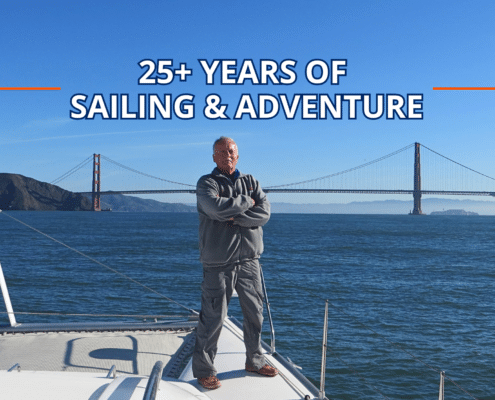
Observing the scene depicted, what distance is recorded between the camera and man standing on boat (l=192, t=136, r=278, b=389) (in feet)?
9.16

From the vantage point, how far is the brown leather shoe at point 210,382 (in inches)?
110

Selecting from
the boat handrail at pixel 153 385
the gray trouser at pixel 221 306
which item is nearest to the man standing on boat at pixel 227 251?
the gray trouser at pixel 221 306

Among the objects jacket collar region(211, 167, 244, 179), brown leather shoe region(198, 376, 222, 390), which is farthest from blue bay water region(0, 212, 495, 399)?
jacket collar region(211, 167, 244, 179)

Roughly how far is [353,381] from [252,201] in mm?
6655

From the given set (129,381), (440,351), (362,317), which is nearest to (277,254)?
(362,317)

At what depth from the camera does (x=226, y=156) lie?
2.91 meters

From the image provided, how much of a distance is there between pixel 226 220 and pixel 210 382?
3.12 feet

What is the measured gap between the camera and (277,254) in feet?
107

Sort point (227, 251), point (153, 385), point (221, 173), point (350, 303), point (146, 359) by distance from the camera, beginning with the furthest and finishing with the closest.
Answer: point (350, 303)
point (146, 359)
point (221, 173)
point (227, 251)
point (153, 385)

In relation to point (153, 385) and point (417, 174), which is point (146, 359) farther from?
point (417, 174)

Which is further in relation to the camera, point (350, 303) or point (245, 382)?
point (350, 303)

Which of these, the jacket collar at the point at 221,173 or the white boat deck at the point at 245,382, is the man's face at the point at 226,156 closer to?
the jacket collar at the point at 221,173

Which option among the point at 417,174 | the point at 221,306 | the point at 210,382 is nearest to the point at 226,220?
the point at 221,306

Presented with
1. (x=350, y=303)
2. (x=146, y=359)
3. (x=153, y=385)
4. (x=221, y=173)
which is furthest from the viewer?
(x=350, y=303)
